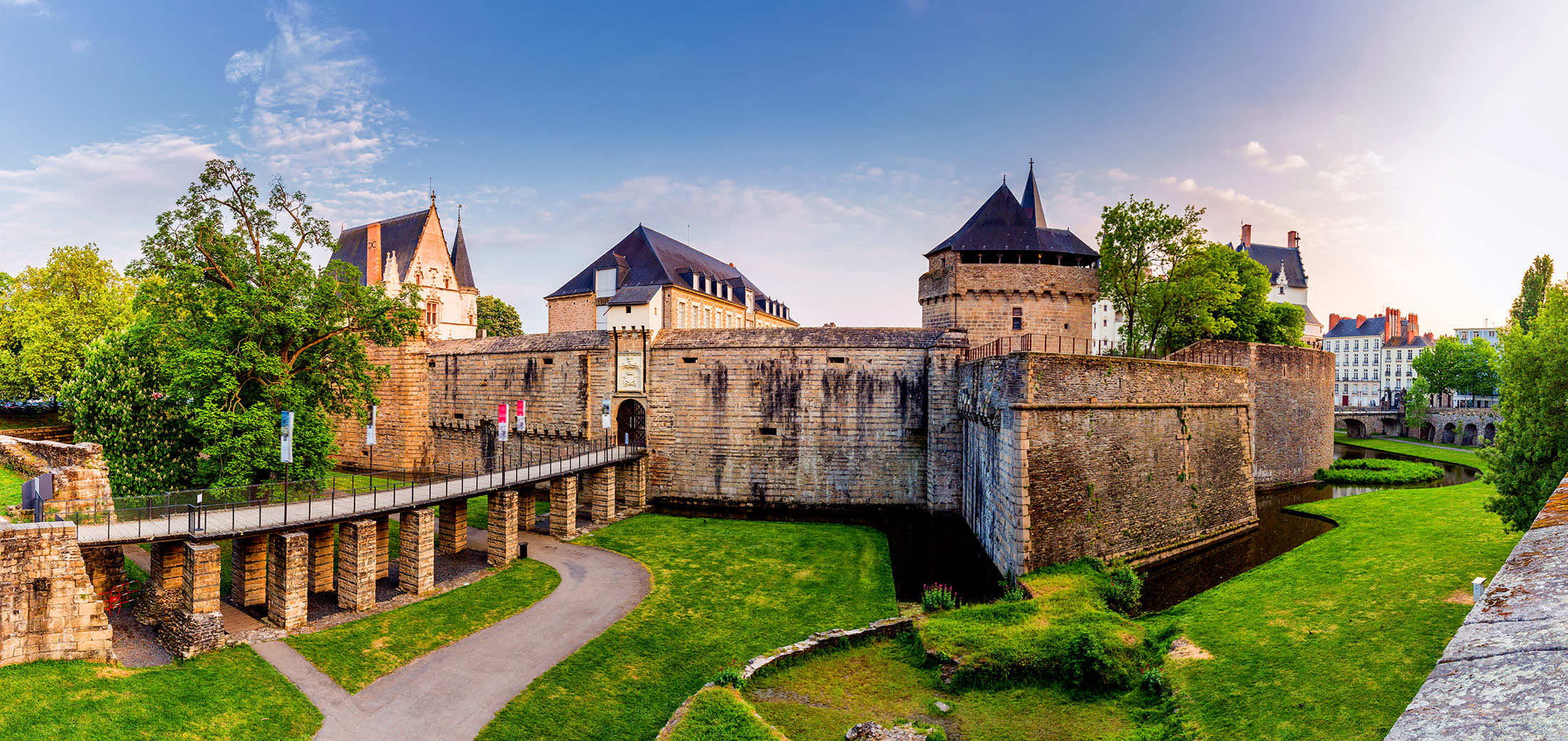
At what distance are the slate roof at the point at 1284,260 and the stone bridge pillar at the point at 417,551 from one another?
211ft

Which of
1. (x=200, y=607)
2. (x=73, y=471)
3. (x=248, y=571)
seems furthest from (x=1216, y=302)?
(x=73, y=471)

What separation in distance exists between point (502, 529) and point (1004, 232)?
22.9 metres

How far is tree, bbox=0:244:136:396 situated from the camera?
31.5 meters

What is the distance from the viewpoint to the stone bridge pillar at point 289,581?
1420 centimetres

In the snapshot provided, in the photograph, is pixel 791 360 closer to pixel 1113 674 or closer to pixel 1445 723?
pixel 1113 674

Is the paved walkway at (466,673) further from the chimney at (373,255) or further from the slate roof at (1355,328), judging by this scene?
the slate roof at (1355,328)

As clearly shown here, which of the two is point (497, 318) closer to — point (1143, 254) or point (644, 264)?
point (644, 264)

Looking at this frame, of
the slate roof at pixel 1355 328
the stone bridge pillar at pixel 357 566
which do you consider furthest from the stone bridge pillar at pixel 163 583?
the slate roof at pixel 1355 328

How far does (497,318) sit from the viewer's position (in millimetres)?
59781

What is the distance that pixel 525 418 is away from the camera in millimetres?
31375

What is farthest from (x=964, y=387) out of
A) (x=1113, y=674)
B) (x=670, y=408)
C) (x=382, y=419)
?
(x=382, y=419)

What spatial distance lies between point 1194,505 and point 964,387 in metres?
8.06

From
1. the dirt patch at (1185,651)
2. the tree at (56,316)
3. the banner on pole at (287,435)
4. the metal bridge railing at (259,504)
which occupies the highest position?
the tree at (56,316)

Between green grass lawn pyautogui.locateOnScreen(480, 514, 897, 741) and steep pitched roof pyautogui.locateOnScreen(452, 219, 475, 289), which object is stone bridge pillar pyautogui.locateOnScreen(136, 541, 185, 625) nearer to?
green grass lawn pyautogui.locateOnScreen(480, 514, 897, 741)
